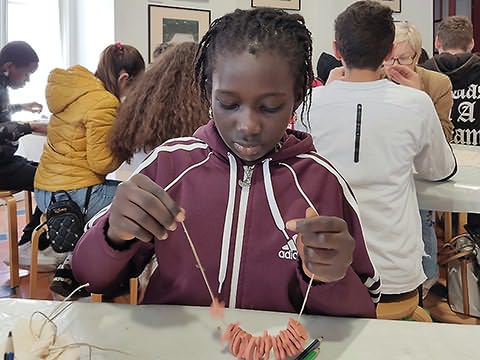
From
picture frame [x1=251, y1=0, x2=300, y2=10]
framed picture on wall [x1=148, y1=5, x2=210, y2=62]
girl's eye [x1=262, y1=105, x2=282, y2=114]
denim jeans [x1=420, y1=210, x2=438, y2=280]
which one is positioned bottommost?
denim jeans [x1=420, y1=210, x2=438, y2=280]

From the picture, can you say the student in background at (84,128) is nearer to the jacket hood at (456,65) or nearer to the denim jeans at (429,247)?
the denim jeans at (429,247)

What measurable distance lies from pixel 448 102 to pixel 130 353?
2134 mm

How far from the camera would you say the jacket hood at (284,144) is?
0.97 metres

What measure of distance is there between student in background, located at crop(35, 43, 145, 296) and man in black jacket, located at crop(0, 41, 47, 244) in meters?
0.40

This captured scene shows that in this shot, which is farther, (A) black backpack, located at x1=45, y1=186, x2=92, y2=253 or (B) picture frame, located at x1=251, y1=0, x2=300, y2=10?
(B) picture frame, located at x1=251, y1=0, x2=300, y2=10

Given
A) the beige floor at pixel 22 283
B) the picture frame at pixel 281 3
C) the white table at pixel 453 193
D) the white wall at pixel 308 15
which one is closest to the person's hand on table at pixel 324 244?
the white table at pixel 453 193

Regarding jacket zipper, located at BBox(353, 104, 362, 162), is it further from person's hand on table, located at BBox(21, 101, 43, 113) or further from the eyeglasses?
person's hand on table, located at BBox(21, 101, 43, 113)

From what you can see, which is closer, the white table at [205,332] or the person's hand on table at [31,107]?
the white table at [205,332]

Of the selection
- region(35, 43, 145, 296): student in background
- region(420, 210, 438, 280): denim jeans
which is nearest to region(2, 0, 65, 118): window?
region(35, 43, 145, 296): student in background

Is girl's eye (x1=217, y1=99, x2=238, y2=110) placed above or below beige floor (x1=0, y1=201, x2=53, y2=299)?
above

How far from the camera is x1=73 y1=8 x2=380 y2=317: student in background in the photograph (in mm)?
824

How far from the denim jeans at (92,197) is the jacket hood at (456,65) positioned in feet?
5.94

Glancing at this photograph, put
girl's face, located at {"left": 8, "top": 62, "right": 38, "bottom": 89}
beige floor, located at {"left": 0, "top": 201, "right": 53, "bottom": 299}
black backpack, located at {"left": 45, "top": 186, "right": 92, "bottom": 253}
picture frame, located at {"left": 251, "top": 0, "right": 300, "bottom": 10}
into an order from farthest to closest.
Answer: picture frame, located at {"left": 251, "top": 0, "right": 300, "bottom": 10}, girl's face, located at {"left": 8, "top": 62, "right": 38, "bottom": 89}, beige floor, located at {"left": 0, "top": 201, "right": 53, "bottom": 299}, black backpack, located at {"left": 45, "top": 186, "right": 92, "bottom": 253}

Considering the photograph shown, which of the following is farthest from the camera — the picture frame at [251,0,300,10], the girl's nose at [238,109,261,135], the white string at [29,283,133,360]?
the picture frame at [251,0,300,10]
